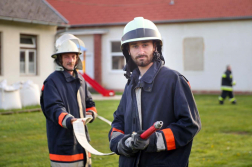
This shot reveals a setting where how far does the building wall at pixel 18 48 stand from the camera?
55.4ft

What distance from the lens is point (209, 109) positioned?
15.4 metres

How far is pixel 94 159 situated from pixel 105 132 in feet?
8.94

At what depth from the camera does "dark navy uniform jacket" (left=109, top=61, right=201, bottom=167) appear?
9.11 feet

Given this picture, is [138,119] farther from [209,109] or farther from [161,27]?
[161,27]

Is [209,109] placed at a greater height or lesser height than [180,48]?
lesser

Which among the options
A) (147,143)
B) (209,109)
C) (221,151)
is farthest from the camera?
(209,109)

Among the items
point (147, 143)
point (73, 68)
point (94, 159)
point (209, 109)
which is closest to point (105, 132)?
point (94, 159)

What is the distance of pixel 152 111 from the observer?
2.88 meters

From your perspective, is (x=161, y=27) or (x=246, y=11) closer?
(x=246, y=11)

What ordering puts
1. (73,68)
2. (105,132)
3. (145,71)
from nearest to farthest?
(145,71) < (73,68) < (105,132)

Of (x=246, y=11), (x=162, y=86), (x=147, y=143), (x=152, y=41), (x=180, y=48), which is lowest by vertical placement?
(x=147, y=143)

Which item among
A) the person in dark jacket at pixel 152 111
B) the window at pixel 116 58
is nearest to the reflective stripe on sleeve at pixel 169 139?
the person in dark jacket at pixel 152 111

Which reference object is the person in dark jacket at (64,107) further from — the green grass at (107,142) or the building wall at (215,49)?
the building wall at (215,49)

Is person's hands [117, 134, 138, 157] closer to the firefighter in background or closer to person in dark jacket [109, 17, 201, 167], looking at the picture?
person in dark jacket [109, 17, 201, 167]
